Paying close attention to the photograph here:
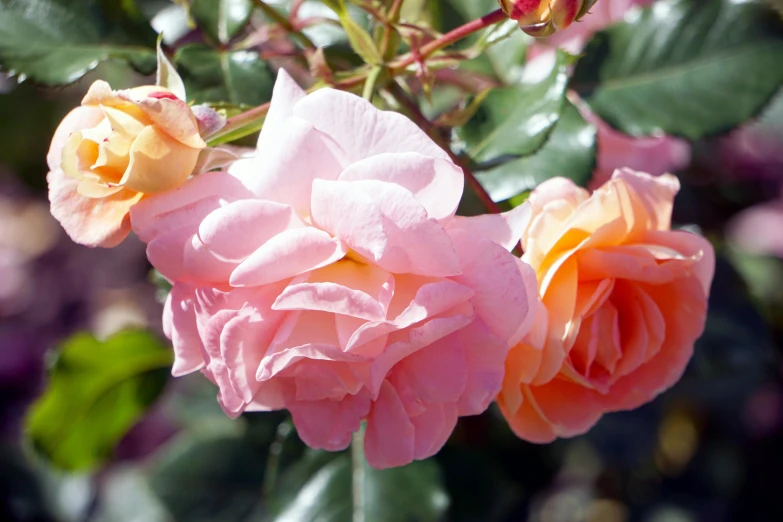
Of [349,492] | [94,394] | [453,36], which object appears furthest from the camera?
[94,394]

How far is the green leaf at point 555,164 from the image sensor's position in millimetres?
686

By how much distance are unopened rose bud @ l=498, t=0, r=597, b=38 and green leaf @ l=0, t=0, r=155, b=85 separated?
14.7 inches

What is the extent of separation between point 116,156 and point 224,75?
0.24 m

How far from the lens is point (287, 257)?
45 centimetres

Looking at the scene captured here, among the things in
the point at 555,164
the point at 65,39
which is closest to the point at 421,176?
the point at 555,164

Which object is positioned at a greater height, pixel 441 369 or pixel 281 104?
pixel 281 104

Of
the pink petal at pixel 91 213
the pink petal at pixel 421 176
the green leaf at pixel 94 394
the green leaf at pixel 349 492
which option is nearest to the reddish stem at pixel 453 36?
the pink petal at pixel 421 176

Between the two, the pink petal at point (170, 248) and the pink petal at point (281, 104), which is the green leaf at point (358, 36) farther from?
the pink petal at point (170, 248)

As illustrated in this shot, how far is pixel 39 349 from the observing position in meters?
1.70

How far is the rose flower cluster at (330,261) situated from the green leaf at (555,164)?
0.15 meters

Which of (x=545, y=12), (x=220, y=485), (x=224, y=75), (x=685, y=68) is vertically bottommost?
(x=220, y=485)

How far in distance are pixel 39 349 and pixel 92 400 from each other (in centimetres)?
75

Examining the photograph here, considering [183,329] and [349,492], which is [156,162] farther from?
[349,492]

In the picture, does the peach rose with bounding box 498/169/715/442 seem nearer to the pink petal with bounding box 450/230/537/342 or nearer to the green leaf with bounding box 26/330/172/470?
the pink petal with bounding box 450/230/537/342
